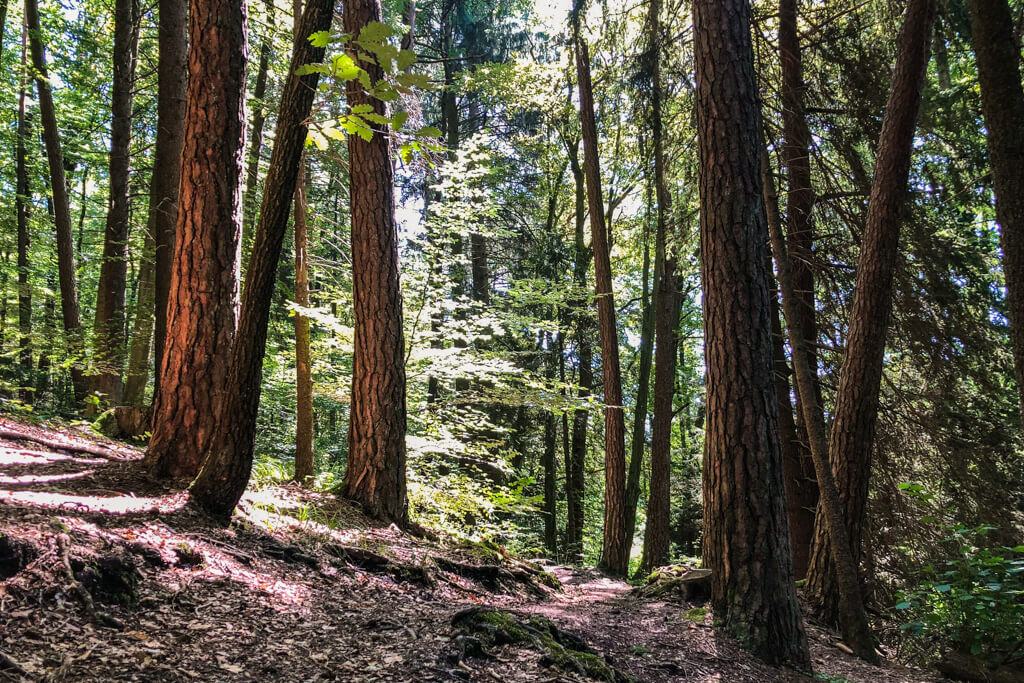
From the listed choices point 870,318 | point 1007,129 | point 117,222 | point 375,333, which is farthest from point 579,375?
point 1007,129

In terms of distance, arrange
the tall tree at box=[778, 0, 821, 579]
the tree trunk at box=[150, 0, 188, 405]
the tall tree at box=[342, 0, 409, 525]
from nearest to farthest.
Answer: the tall tree at box=[342, 0, 409, 525], the tree trunk at box=[150, 0, 188, 405], the tall tree at box=[778, 0, 821, 579]

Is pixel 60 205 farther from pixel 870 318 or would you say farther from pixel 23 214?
pixel 870 318

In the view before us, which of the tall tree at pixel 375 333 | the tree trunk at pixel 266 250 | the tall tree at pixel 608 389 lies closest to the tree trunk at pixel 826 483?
the tall tree at pixel 375 333

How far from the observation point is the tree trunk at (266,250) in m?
3.67

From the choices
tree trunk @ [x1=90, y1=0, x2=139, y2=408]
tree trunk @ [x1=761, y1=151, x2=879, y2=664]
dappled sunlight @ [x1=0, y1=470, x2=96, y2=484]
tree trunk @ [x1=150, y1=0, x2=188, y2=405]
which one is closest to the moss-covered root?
dappled sunlight @ [x1=0, y1=470, x2=96, y2=484]

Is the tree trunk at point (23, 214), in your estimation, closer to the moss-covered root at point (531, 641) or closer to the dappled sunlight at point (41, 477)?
the dappled sunlight at point (41, 477)

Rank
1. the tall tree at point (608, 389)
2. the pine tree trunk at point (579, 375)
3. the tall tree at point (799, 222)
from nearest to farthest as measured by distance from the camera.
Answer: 1. the tall tree at point (799, 222)
2. the tall tree at point (608, 389)
3. the pine tree trunk at point (579, 375)

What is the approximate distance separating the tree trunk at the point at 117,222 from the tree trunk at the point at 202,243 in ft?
16.2

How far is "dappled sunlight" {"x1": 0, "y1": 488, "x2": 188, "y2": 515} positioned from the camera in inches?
127

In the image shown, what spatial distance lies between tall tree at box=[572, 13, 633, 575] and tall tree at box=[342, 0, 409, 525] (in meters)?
4.38

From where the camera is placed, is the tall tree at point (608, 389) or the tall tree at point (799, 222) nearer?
the tall tree at point (799, 222)

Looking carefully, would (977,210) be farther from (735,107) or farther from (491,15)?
(491,15)

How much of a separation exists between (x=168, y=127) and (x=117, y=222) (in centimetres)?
265

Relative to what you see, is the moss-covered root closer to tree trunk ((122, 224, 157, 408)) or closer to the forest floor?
the forest floor
